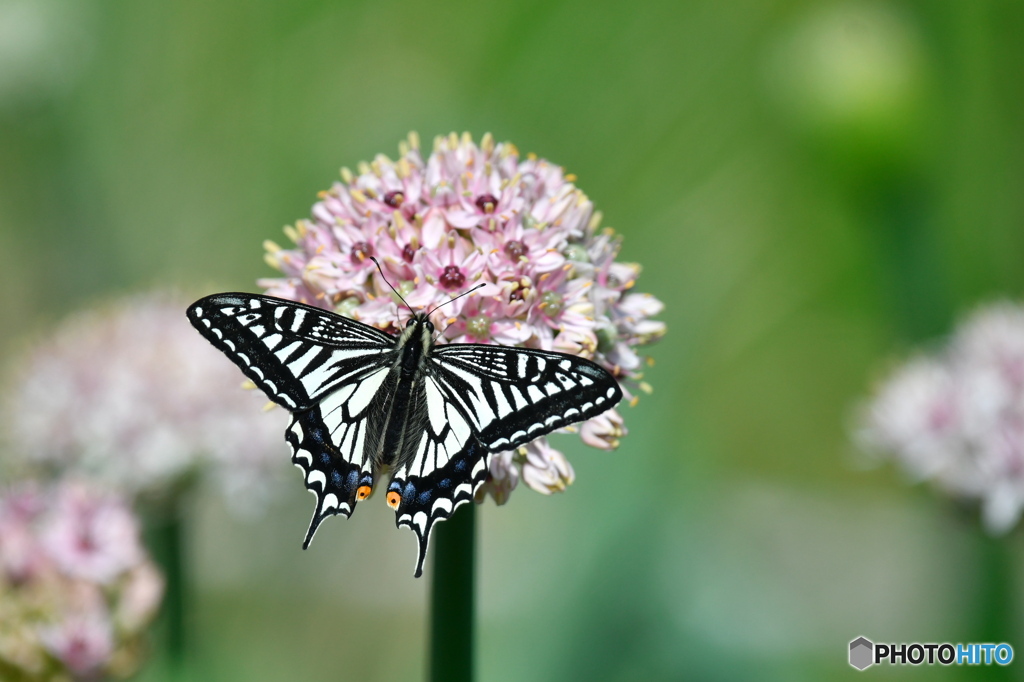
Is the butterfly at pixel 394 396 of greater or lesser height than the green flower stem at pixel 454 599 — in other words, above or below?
above

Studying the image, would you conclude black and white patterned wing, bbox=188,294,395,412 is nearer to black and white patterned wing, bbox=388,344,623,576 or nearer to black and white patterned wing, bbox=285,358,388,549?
black and white patterned wing, bbox=285,358,388,549

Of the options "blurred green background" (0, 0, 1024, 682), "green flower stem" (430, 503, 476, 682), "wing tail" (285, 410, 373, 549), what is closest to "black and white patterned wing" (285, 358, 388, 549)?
"wing tail" (285, 410, 373, 549)

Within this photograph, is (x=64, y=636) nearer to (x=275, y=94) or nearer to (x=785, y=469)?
(x=785, y=469)

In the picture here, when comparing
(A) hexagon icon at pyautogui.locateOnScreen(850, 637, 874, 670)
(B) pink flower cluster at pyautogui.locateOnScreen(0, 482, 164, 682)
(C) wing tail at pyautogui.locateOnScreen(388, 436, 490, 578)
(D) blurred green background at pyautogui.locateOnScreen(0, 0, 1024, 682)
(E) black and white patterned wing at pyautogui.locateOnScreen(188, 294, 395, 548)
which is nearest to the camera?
(C) wing tail at pyautogui.locateOnScreen(388, 436, 490, 578)

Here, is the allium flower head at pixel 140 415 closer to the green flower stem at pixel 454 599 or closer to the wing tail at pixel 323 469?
the wing tail at pixel 323 469

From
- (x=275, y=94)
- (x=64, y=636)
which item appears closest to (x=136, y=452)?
(x=64, y=636)

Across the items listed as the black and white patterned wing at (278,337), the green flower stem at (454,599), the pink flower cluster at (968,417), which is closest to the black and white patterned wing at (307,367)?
the black and white patterned wing at (278,337)
